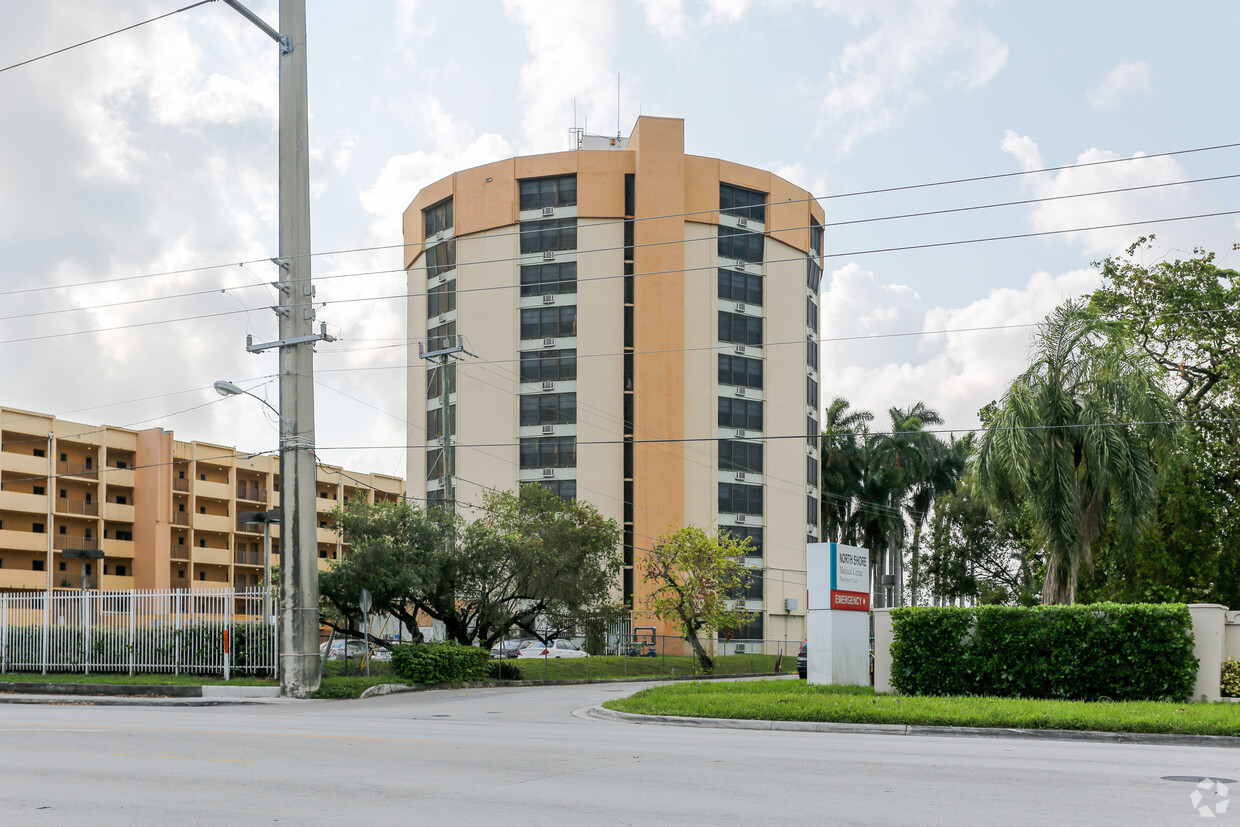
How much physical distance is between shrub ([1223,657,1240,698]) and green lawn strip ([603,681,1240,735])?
2289 millimetres

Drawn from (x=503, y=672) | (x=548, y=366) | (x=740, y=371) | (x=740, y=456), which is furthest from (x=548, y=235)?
(x=503, y=672)

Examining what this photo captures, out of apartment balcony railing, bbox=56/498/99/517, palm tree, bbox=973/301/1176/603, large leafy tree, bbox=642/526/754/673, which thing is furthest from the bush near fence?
apartment balcony railing, bbox=56/498/99/517

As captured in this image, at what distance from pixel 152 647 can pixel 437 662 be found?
7.51 metres

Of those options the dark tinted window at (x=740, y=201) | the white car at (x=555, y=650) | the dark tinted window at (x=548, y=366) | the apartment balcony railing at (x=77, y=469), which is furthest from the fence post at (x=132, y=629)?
the apartment balcony railing at (x=77, y=469)

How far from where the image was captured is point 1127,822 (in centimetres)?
895

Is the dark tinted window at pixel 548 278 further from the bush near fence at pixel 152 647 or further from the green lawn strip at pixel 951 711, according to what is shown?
the green lawn strip at pixel 951 711

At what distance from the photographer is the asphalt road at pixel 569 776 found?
9.25 m

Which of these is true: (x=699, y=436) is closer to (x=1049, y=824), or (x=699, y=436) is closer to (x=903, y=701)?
(x=903, y=701)

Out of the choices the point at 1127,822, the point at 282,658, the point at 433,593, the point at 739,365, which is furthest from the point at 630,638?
the point at 1127,822

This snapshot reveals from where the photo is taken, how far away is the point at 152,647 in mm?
30938

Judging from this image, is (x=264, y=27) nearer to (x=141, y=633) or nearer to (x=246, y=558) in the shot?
(x=141, y=633)

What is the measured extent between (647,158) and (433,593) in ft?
145

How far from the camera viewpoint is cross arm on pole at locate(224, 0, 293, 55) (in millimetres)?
25534

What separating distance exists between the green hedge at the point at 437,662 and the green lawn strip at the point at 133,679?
3245 millimetres
